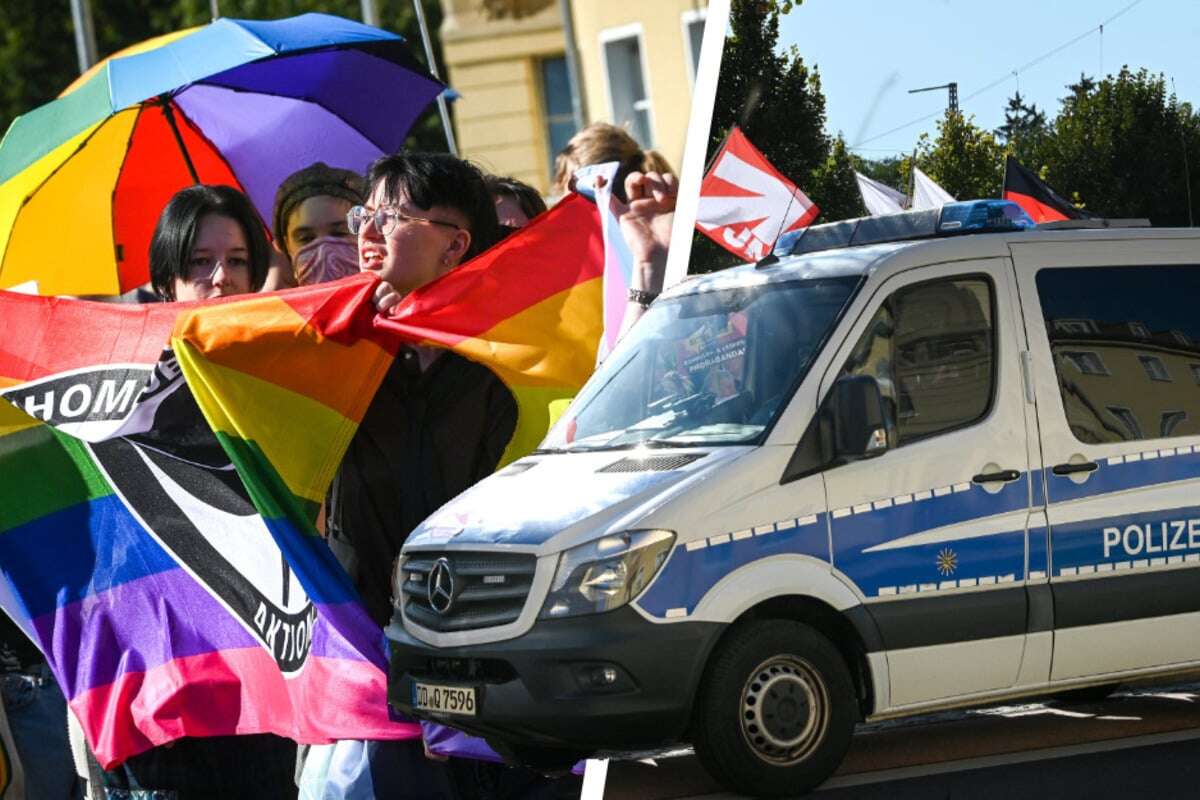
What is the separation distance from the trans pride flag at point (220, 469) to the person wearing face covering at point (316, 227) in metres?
0.75

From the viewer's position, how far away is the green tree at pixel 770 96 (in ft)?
15.2

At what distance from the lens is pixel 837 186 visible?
475cm

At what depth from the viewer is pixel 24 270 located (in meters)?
8.64

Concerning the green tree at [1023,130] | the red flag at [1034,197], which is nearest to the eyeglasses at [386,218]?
the red flag at [1034,197]

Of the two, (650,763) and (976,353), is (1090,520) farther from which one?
(650,763)

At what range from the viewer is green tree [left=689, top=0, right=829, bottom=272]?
463 centimetres

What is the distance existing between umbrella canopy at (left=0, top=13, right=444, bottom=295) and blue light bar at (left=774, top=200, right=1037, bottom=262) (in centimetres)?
394

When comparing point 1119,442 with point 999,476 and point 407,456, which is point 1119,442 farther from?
point 407,456

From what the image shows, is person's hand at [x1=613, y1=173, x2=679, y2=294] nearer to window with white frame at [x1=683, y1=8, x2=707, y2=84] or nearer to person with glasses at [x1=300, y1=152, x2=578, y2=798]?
person with glasses at [x1=300, y1=152, x2=578, y2=798]

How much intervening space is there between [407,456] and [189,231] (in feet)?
5.11

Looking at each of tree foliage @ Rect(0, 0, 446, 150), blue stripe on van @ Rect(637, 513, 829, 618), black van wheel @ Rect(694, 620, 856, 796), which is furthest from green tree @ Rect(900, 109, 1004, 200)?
tree foliage @ Rect(0, 0, 446, 150)

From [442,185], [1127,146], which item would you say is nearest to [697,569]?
[442,185]

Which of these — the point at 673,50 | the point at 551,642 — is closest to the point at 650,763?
the point at 551,642

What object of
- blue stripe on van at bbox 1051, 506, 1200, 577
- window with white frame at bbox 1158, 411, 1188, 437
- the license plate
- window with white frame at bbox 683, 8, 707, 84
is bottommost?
the license plate
